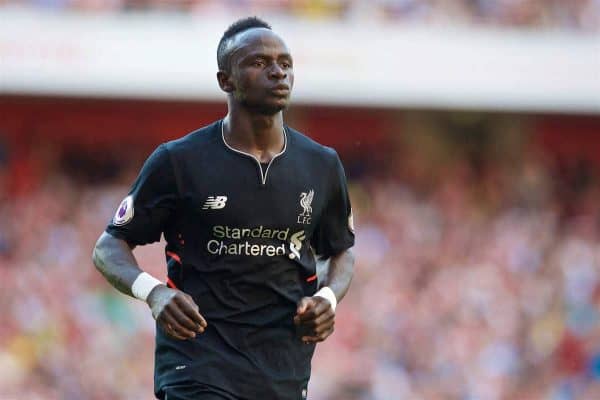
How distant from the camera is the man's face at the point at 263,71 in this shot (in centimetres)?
547

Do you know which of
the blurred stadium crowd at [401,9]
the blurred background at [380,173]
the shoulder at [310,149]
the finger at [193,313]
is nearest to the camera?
the finger at [193,313]

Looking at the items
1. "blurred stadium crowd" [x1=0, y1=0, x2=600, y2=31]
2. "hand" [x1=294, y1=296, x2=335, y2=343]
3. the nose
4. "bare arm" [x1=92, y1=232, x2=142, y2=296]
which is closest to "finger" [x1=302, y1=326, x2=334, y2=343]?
"hand" [x1=294, y1=296, x2=335, y2=343]

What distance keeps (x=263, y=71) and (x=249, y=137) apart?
0.32 metres

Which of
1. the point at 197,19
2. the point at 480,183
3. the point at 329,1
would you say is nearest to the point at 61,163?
the point at 197,19

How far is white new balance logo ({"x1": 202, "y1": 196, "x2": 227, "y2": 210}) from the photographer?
Answer: 5.54 metres

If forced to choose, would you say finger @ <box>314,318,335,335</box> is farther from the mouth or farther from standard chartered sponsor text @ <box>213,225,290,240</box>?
the mouth

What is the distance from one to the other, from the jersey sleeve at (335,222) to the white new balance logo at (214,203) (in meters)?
0.49

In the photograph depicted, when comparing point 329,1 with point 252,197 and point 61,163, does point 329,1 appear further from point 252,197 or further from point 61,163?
point 252,197

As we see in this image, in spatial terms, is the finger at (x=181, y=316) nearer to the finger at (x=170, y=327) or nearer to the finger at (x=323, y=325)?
the finger at (x=170, y=327)

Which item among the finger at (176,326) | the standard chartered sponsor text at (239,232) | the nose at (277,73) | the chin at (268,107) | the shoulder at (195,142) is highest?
the nose at (277,73)

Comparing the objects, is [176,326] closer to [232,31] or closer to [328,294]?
[328,294]

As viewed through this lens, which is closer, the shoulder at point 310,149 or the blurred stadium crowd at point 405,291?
the shoulder at point 310,149

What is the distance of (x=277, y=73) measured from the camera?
544 centimetres

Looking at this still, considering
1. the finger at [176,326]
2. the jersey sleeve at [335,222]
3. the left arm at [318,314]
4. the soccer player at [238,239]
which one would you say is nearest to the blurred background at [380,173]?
the jersey sleeve at [335,222]
